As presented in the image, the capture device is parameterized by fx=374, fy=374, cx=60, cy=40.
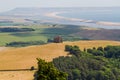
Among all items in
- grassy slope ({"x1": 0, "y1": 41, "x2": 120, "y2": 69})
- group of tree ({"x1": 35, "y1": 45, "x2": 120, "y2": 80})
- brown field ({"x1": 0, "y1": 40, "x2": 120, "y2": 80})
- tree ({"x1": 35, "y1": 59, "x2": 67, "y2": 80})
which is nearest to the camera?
tree ({"x1": 35, "y1": 59, "x2": 67, "y2": 80})

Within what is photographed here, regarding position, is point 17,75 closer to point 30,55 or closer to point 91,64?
point 91,64

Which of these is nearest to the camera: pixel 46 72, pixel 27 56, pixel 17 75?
pixel 46 72

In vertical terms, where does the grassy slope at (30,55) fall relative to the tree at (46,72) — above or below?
below

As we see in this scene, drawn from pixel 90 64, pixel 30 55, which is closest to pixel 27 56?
pixel 30 55

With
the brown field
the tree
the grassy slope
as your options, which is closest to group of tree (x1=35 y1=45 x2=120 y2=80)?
the brown field

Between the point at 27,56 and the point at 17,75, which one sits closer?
the point at 17,75

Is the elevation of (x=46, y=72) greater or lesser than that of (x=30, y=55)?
greater

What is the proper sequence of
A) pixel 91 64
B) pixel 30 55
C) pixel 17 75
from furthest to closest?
pixel 30 55 → pixel 91 64 → pixel 17 75

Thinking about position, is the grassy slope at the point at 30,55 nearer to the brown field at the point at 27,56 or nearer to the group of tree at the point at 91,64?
the brown field at the point at 27,56

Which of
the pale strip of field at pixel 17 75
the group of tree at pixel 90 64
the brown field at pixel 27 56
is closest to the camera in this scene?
the pale strip of field at pixel 17 75

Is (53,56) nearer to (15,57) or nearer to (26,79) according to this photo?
(15,57)

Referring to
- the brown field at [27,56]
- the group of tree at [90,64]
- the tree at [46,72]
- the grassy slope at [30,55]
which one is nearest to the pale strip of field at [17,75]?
the brown field at [27,56]

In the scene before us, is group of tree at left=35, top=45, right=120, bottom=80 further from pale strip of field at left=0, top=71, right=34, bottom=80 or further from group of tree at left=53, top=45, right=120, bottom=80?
pale strip of field at left=0, top=71, right=34, bottom=80
